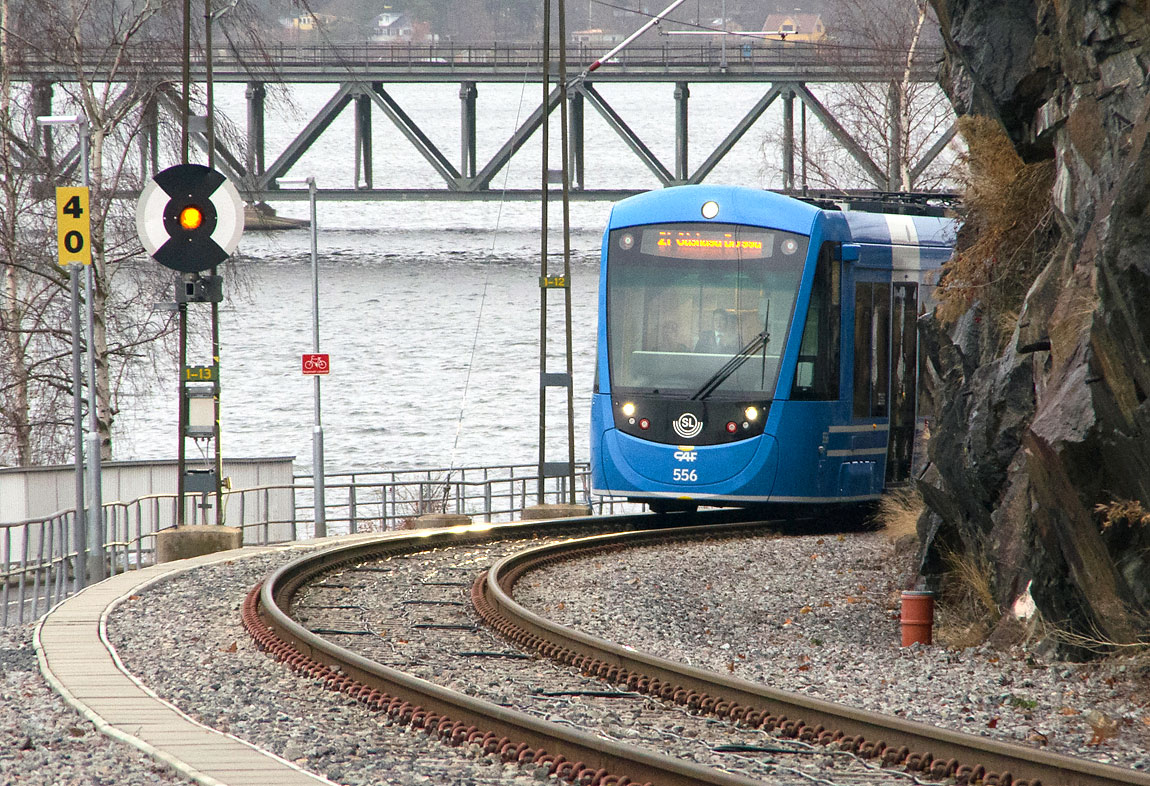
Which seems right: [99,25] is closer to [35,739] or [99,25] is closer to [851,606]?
[851,606]

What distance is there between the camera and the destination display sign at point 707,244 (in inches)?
672

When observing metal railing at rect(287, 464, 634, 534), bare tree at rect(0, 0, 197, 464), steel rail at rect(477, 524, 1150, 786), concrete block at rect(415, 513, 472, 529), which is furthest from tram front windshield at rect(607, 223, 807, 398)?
bare tree at rect(0, 0, 197, 464)

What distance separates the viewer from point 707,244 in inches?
679

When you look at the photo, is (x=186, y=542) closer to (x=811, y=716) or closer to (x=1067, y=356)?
(x=1067, y=356)

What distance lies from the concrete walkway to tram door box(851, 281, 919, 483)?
27.6ft

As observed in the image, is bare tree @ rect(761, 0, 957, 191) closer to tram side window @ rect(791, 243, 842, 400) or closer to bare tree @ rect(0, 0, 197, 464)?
bare tree @ rect(0, 0, 197, 464)

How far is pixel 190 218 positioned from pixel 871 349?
7110 mm

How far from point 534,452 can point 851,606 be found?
39392mm

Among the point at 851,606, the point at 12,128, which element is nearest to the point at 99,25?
the point at 12,128

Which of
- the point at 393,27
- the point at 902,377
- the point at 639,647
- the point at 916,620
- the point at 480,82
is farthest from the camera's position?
the point at 393,27

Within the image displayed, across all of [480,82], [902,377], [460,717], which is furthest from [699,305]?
[480,82]

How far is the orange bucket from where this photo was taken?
1075 centimetres

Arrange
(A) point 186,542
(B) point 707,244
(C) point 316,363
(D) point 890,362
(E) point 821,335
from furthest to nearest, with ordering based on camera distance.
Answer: (C) point 316,363
(D) point 890,362
(B) point 707,244
(E) point 821,335
(A) point 186,542

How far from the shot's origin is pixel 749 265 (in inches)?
672
